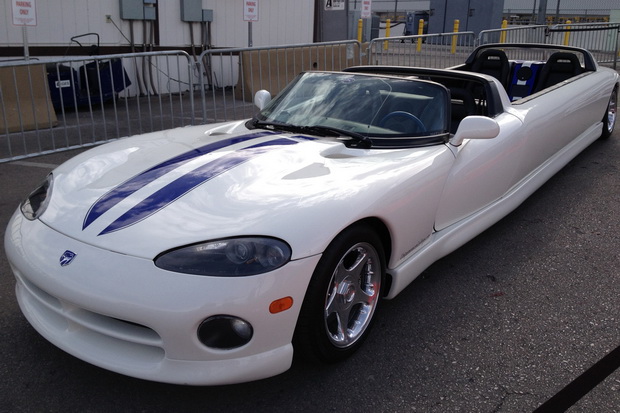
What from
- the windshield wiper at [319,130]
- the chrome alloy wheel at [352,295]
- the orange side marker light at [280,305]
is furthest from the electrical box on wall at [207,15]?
the orange side marker light at [280,305]

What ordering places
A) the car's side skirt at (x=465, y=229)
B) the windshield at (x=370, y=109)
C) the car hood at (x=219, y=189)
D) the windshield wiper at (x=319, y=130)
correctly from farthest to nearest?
the windshield at (x=370, y=109)
the windshield wiper at (x=319, y=130)
the car's side skirt at (x=465, y=229)
the car hood at (x=219, y=189)

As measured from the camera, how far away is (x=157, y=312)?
213 centimetres

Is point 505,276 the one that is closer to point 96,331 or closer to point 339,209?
point 339,209

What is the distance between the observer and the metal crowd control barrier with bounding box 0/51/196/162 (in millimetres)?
6707

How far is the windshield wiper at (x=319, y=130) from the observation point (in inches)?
129

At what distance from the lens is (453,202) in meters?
3.38

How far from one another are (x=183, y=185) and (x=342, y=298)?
88cm

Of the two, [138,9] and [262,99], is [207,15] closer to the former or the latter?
[138,9]

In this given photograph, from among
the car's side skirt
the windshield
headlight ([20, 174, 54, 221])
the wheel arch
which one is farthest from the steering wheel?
headlight ([20, 174, 54, 221])

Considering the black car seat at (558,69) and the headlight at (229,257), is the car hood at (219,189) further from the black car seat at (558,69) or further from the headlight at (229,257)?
the black car seat at (558,69)

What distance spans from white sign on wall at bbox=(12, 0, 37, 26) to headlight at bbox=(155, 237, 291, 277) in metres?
Answer: 6.18

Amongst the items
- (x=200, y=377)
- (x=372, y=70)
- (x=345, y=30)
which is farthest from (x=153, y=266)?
(x=345, y=30)

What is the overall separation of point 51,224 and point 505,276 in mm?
2580

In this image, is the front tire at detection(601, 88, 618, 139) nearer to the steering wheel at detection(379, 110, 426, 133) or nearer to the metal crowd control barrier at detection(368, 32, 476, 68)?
the steering wheel at detection(379, 110, 426, 133)
